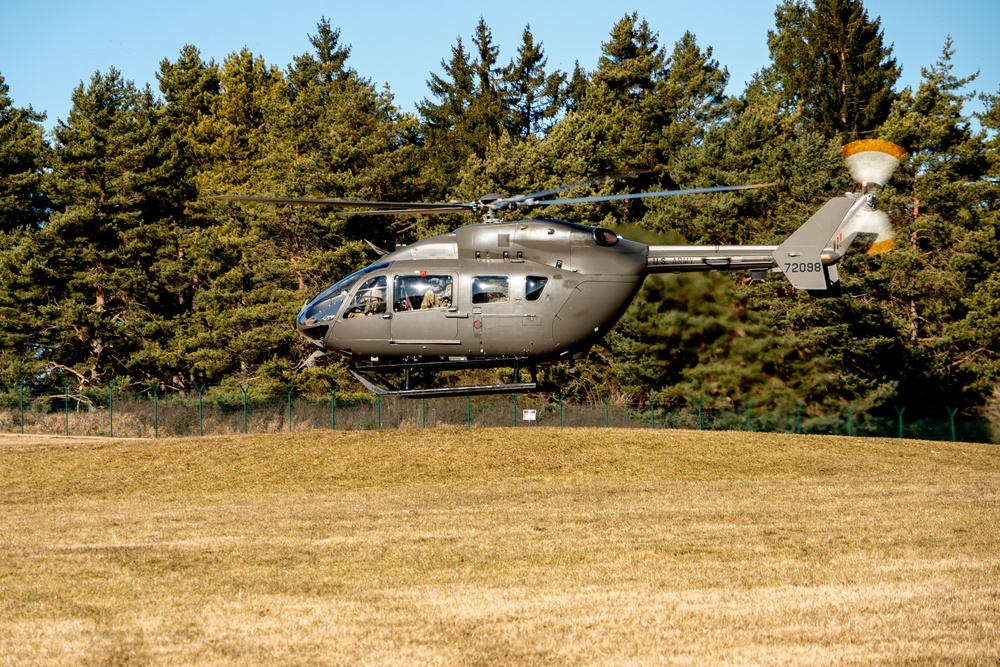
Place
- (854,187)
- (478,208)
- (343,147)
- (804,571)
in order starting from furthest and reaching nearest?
(343,147)
(854,187)
(478,208)
(804,571)

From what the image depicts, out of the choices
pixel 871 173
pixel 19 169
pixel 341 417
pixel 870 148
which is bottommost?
pixel 341 417

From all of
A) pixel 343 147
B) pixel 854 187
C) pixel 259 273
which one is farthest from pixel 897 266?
pixel 259 273

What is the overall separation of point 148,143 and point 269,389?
54.5 feet

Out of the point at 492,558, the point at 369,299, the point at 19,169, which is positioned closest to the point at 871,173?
the point at 369,299

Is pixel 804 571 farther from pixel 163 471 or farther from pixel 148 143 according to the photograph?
pixel 148 143

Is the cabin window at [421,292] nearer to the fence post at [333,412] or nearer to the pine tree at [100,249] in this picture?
the fence post at [333,412]

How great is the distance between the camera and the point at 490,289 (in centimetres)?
2000

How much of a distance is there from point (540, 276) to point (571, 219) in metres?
32.0

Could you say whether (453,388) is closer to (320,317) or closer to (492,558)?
(320,317)

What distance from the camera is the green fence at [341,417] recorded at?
146ft

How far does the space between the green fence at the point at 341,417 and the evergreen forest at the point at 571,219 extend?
987 mm

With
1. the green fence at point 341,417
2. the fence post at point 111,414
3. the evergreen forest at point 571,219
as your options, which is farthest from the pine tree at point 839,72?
the fence post at point 111,414

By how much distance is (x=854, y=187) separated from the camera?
5034 centimetres

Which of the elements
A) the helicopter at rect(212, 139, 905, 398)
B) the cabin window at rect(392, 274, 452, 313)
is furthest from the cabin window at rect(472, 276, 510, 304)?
the cabin window at rect(392, 274, 452, 313)
